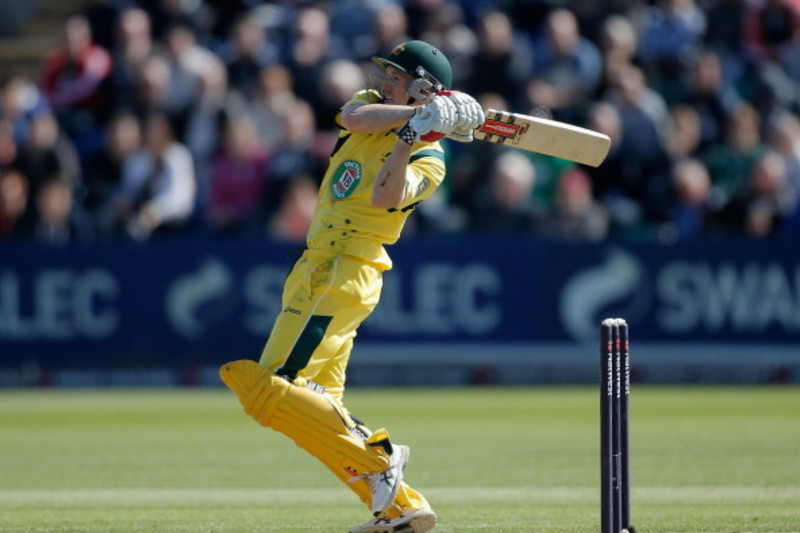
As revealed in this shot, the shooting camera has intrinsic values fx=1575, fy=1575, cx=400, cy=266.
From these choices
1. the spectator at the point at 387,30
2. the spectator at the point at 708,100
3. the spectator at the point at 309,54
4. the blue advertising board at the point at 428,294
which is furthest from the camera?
the spectator at the point at 708,100

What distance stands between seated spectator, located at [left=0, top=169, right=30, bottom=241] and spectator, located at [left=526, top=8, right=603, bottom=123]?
4.86 m

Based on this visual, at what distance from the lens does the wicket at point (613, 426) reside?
5.65 meters

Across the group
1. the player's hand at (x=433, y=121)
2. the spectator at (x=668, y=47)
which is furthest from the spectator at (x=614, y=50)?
the player's hand at (x=433, y=121)

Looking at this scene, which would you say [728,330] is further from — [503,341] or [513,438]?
[513,438]

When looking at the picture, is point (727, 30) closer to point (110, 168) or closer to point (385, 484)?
point (110, 168)

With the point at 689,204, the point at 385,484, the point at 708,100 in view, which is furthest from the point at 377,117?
the point at 708,100

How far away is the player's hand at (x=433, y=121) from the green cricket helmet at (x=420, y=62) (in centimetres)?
31

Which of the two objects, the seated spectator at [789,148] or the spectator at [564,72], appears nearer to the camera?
the seated spectator at [789,148]

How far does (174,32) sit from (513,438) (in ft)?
22.4

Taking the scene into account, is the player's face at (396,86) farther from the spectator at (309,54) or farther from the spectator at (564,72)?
the spectator at (309,54)

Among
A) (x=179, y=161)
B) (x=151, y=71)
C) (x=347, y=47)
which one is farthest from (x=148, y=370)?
(x=347, y=47)

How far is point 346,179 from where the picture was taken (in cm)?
618

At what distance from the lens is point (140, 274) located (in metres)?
14.3

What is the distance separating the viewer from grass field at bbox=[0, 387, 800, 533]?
22.8ft
